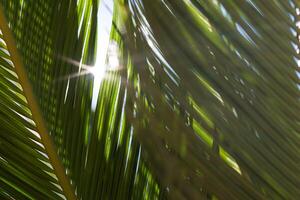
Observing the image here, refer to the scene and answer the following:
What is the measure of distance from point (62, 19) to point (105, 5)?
0.35ft

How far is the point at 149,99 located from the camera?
128 cm

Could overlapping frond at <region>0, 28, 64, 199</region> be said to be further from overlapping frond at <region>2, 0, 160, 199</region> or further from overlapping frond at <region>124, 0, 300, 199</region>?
overlapping frond at <region>124, 0, 300, 199</region>

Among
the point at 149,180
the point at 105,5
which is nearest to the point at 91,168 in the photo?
the point at 149,180

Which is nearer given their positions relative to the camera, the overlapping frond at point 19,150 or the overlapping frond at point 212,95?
the overlapping frond at point 212,95

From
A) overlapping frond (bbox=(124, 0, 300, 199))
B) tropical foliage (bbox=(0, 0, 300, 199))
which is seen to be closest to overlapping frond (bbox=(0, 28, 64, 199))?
tropical foliage (bbox=(0, 0, 300, 199))

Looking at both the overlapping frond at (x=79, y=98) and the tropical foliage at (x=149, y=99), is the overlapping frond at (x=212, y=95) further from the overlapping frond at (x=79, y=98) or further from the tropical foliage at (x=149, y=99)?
the overlapping frond at (x=79, y=98)

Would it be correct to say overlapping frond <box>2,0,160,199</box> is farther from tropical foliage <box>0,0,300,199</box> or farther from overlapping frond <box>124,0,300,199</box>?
overlapping frond <box>124,0,300,199</box>

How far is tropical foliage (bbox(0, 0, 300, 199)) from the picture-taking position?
4.09ft

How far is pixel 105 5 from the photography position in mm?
1394

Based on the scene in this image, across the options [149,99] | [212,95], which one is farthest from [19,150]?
[212,95]

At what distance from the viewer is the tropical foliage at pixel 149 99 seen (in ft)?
4.09

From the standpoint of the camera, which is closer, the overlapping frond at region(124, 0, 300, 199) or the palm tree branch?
the overlapping frond at region(124, 0, 300, 199)

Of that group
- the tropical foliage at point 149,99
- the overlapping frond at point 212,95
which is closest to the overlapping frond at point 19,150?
the tropical foliage at point 149,99

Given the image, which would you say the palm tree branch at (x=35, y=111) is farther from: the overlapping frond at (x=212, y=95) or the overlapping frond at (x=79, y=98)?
the overlapping frond at (x=212, y=95)
